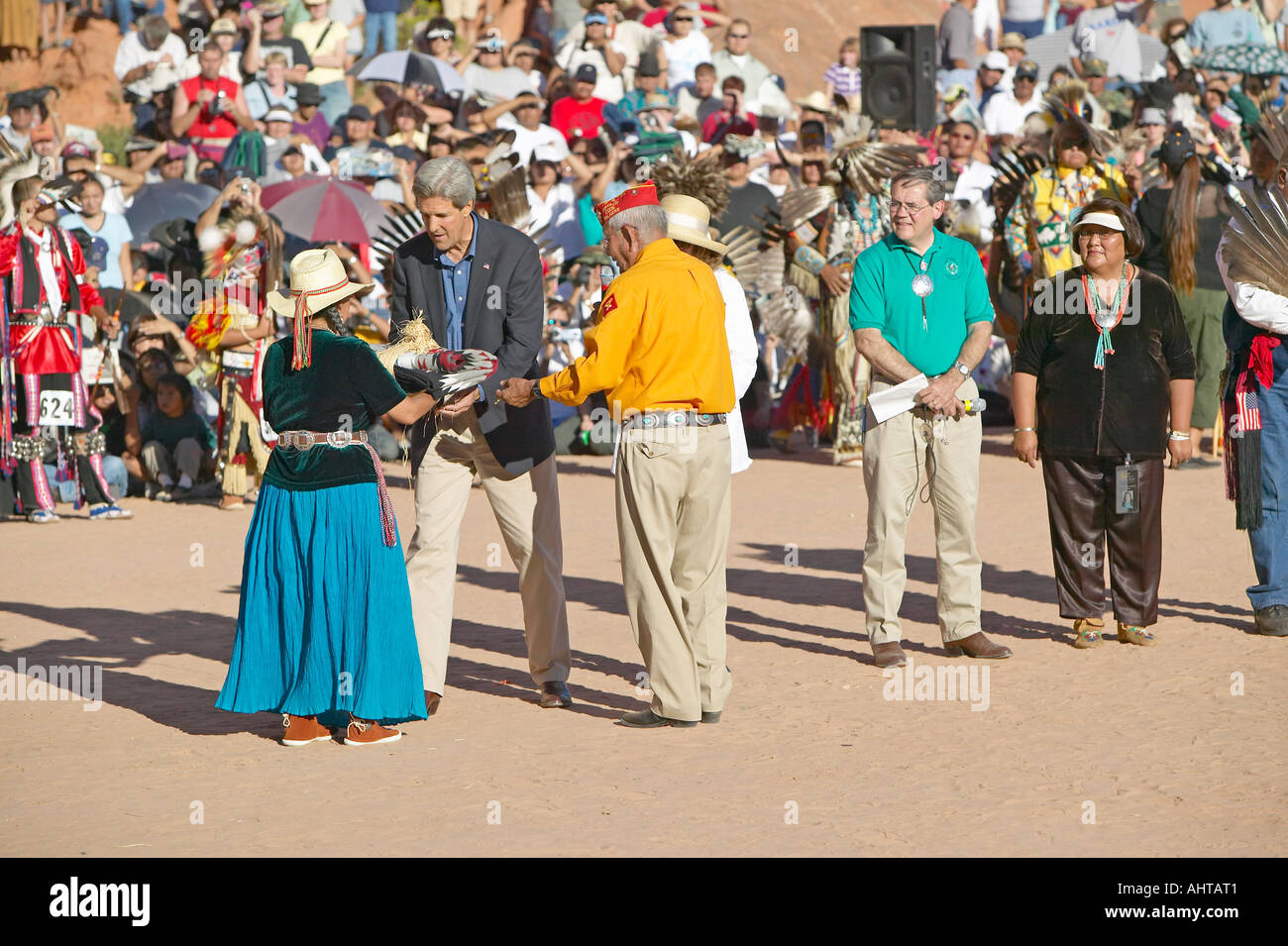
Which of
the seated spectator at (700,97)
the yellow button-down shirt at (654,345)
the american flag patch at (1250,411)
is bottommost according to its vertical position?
the american flag patch at (1250,411)

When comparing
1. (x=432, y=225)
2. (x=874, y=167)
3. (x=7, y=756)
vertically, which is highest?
(x=874, y=167)

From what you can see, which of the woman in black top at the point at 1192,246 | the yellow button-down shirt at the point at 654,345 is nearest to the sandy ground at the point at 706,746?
the yellow button-down shirt at the point at 654,345

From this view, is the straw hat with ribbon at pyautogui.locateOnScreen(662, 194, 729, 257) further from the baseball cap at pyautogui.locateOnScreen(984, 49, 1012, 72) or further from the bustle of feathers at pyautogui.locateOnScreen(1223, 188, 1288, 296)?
the baseball cap at pyautogui.locateOnScreen(984, 49, 1012, 72)

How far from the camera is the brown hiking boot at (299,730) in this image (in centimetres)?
638

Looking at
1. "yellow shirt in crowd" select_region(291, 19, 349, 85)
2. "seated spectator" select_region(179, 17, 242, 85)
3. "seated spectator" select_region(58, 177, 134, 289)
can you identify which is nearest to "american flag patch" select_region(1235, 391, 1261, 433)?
"seated spectator" select_region(58, 177, 134, 289)

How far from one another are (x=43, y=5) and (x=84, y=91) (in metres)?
1.40

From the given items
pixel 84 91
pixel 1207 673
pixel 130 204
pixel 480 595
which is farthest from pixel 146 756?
pixel 84 91

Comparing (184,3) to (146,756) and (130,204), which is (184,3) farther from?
(146,756)

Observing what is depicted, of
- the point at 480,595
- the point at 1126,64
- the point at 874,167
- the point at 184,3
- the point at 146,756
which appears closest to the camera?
the point at 146,756

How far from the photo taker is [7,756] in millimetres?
6262

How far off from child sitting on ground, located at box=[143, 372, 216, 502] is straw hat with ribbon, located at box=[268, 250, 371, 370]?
7141 mm

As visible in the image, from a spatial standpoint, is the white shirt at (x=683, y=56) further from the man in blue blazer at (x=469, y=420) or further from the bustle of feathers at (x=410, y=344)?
the bustle of feathers at (x=410, y=344)

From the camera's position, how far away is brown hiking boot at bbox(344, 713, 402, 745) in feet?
20.8

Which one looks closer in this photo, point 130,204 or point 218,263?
point 218,263
